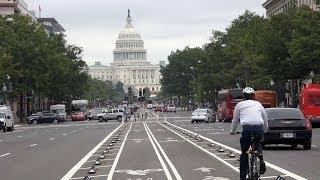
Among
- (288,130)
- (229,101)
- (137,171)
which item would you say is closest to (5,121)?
(229,101)

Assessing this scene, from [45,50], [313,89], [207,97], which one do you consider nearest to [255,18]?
[45,50]

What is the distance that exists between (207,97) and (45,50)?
4624 cm

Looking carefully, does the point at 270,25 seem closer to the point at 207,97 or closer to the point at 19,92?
the point at 19,92

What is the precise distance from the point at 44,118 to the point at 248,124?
8292 cm

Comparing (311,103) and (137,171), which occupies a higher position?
(311,103)

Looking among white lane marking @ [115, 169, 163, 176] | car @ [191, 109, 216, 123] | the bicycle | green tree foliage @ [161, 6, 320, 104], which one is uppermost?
green tree foliage @ [161, 6, 320, 104]

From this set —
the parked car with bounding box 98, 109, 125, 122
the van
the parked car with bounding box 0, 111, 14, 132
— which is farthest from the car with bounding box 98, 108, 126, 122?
the van

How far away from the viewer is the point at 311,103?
52969 mm

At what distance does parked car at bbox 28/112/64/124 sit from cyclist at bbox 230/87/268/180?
80582 mm

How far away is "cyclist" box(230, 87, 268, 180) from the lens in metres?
13.7

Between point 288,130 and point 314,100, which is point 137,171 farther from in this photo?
point 314,100

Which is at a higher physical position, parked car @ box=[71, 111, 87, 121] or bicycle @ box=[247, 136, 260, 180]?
parked car @ box=[71, 111, 87, 121]

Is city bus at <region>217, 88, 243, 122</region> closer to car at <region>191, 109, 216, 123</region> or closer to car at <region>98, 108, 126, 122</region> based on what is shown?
car at <region>191, 109, 216, 123</region>

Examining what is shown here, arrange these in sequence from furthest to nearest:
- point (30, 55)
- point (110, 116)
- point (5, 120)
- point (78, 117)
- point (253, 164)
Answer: point (78, 117)
point (110, 116)
point (30, 55)
point (5, 120)
point (253, 164)
